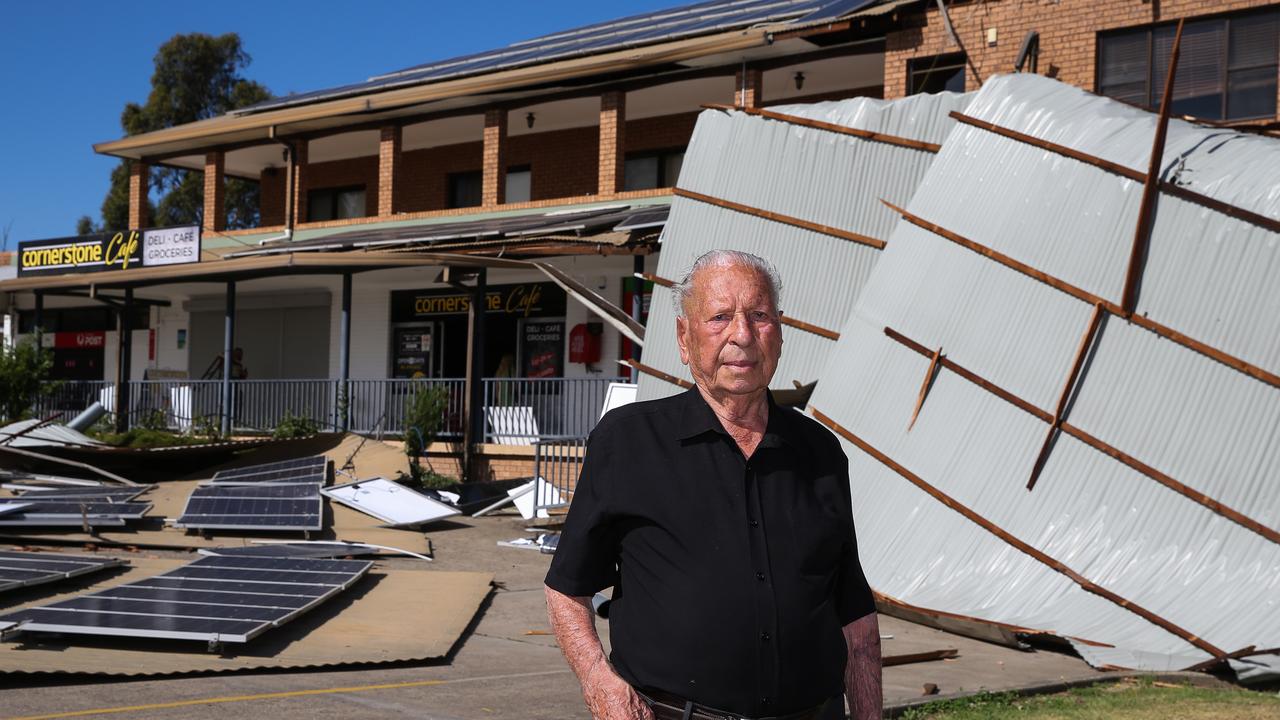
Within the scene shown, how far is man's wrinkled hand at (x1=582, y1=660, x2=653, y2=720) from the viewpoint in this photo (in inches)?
104

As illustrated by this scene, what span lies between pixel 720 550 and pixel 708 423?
0.98 feet

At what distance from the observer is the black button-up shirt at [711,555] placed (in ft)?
8.66

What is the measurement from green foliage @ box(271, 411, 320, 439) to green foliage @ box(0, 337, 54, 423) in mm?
6211

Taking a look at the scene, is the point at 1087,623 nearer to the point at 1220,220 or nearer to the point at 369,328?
the point at 1220,220

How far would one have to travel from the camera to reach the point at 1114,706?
Result: 6.55 m


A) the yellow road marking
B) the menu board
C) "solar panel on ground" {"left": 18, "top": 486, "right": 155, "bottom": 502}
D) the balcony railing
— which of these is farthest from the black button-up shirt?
the menu board

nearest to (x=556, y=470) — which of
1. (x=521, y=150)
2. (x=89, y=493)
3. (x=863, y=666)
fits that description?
(x=89, y=493)

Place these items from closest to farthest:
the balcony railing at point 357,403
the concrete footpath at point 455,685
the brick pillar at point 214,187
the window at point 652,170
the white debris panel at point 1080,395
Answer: the concrete footpath at point 455,685 → the white debris panel at point 1080,395 → the balcony railing at point 357,403 → the window at point 652,170 → the brick pillar at point 214,187

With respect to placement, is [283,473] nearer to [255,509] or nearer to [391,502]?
[391,502]

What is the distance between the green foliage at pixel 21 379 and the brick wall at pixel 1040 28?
1695cm

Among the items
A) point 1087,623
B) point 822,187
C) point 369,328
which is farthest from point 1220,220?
point 369,328

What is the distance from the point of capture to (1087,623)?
848 cm

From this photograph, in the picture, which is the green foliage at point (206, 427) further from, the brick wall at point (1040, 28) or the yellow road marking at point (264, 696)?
the yellow road marking at point (264, 696)

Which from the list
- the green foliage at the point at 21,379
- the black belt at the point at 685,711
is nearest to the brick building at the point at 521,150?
the green foliage at the point at 21,379
